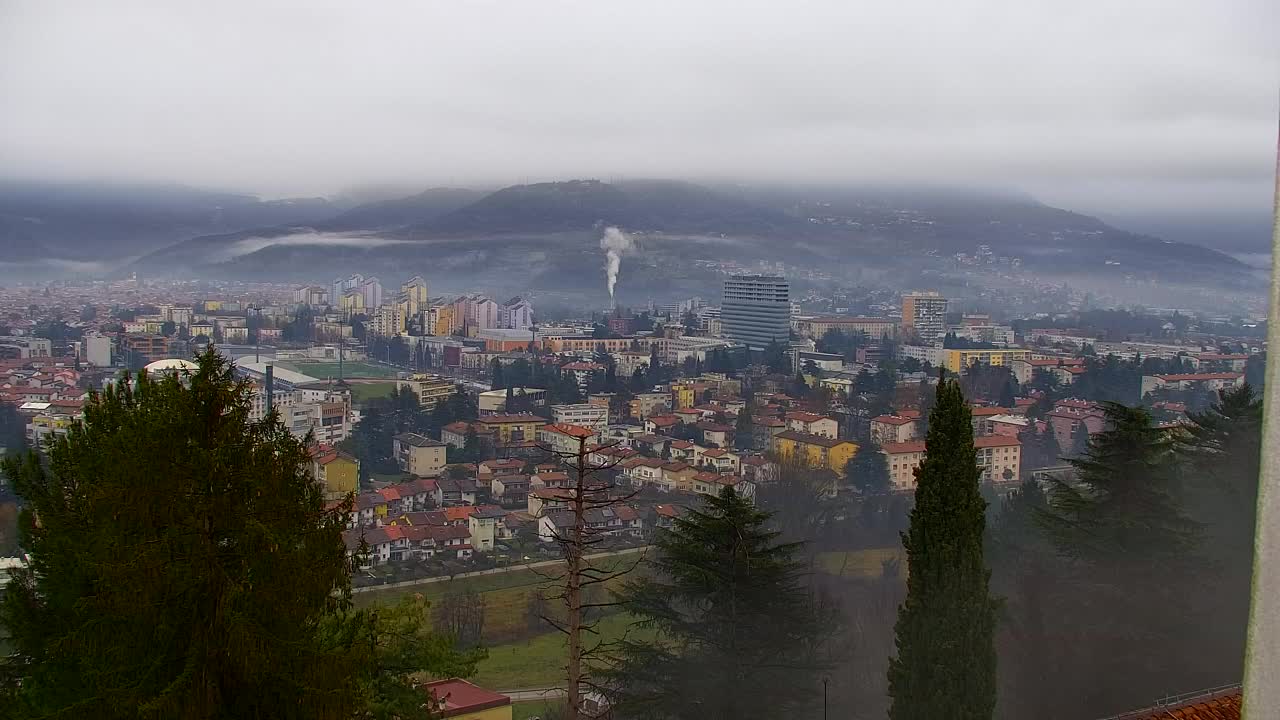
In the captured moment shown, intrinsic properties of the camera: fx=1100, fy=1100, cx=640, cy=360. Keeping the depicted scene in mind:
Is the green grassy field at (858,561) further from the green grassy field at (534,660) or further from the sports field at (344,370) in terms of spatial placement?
the sports field at (344,370)

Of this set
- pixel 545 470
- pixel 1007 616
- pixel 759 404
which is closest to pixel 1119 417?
pixel 1007 616

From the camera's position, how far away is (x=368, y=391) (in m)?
21.4

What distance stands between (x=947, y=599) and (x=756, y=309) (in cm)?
3152

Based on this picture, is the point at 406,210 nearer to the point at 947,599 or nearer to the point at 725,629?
the point at 725,629

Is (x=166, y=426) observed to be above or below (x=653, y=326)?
above

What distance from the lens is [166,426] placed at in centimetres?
246

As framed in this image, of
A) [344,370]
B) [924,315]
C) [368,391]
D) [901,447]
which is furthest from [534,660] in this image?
[924,315]

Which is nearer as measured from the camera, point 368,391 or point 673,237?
point 368,391

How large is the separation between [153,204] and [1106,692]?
33.4 meters

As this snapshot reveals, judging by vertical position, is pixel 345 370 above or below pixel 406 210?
below

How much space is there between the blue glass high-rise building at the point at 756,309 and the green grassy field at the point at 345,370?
13048mm

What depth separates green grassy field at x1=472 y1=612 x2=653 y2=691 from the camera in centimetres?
800

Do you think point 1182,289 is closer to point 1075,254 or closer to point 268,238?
point 1075,254

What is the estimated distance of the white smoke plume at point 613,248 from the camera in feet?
140
